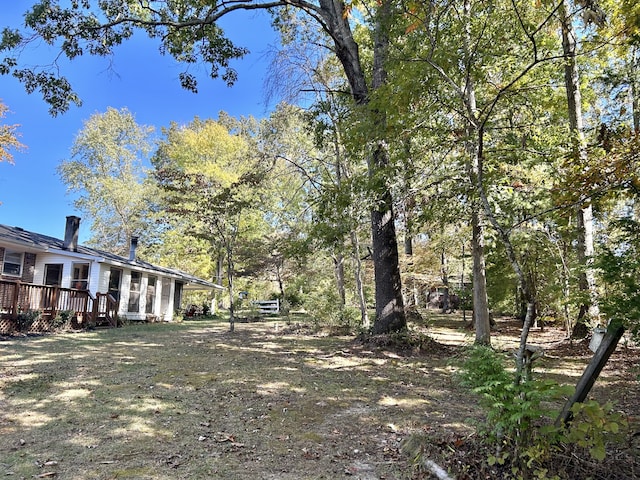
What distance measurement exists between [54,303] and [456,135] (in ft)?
40.0

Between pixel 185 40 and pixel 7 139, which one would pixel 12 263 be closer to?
pixel 7 139

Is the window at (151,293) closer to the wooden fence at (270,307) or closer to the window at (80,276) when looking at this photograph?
the window at (80,276)

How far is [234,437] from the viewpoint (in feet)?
12.3

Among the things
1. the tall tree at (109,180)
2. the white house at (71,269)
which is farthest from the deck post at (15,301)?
the tall tree at (109,180)

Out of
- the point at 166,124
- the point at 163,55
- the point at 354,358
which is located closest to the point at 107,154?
the point at 166,124

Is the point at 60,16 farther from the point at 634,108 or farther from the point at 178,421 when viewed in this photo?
the point at 634,108

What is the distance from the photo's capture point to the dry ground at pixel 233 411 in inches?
122

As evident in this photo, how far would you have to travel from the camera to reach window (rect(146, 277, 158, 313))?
18.6m

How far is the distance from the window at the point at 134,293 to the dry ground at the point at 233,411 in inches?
358

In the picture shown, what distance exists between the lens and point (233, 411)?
448cm

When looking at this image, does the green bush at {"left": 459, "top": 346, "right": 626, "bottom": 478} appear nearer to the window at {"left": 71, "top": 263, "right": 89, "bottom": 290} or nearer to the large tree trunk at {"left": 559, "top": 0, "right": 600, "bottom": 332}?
the large tree trunk at {"left": 559, "top": 0, "right": 600, "bottom": 332}

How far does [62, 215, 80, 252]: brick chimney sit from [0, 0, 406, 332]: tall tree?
719cm

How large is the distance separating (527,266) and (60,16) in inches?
530

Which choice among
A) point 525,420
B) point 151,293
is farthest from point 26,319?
point 525,420
